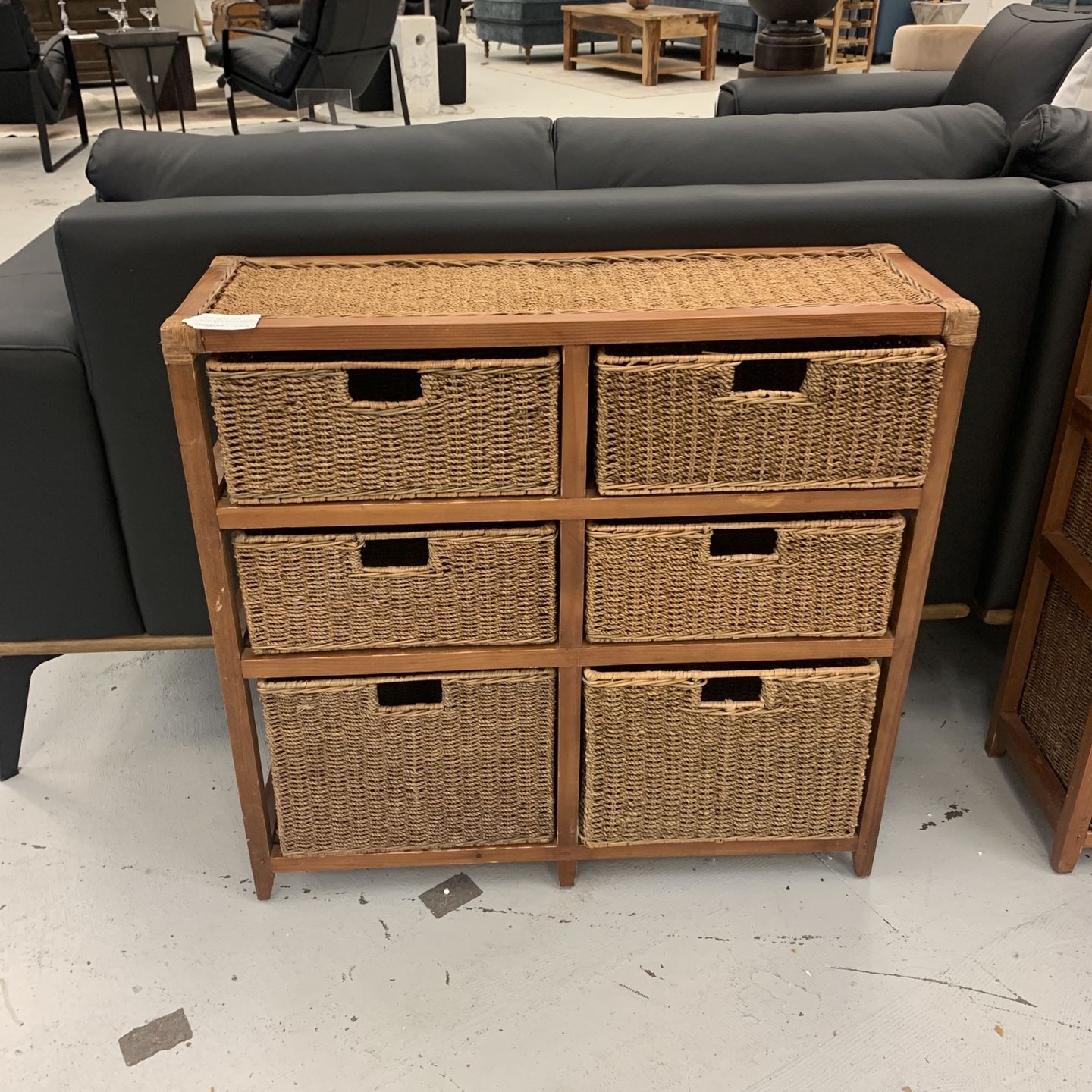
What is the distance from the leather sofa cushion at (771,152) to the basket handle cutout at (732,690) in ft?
2.34

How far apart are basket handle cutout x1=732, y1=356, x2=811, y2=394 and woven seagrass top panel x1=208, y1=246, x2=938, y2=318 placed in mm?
122

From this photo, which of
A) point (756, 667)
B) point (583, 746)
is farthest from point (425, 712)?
point (756, 667)

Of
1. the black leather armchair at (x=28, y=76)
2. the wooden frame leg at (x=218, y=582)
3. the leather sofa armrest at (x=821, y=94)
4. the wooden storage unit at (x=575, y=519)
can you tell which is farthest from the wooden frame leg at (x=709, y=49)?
the wooden frame leg at (x=218, y=582)

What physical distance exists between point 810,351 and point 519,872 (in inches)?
32.5

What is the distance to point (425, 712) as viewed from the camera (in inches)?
52.2

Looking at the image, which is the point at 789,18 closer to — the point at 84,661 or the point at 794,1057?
the point at 84,661

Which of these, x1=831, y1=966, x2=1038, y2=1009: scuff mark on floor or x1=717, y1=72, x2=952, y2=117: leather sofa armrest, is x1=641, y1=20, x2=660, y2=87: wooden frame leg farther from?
x1=831, y1=966, x2=1038, y2=1009: scuff mark on floor

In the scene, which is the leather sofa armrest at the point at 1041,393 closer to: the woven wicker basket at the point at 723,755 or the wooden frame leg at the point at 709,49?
the woven wicker basket at the point at 723,755

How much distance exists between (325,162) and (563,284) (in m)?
0.45

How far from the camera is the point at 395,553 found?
1.38 metres

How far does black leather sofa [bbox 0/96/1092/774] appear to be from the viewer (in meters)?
1.32

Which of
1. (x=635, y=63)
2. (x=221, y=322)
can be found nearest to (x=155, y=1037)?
(x=221, y=322)

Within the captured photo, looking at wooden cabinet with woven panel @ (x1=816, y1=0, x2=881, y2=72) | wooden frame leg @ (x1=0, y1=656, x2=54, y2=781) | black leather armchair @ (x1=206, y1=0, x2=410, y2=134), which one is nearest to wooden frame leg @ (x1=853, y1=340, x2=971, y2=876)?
wooden frame leg @ (x1=0, y1=656, x2=54, y2=781)

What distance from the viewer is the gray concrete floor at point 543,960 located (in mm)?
1199
